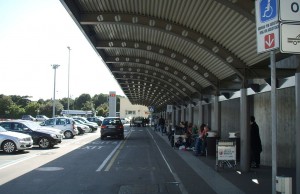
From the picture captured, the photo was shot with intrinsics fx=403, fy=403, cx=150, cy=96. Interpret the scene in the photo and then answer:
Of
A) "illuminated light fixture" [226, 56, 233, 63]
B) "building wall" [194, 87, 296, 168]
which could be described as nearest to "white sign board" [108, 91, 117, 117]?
"building wall" [194, 87, 296, 168]

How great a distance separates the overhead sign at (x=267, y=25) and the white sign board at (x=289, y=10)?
104 millimetres

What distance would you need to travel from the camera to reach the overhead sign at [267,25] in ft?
17.9

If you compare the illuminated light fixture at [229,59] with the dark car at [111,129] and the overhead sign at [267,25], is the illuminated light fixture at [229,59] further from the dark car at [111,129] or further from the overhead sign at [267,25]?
the dark car at [111,129]

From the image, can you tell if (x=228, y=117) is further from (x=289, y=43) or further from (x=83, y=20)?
(x=289, y=43)

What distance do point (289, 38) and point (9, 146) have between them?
16.2 metres

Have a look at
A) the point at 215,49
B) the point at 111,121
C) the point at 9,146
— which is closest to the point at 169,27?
the point at 215,49

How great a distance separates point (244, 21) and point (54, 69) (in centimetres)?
5908

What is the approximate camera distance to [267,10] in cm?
559

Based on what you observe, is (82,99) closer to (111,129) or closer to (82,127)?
(82,127)

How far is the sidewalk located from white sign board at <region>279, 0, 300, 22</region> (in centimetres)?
545

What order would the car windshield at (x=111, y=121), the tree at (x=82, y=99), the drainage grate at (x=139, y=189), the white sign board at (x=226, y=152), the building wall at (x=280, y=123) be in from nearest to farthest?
the drainage grate at (x=139, y=189) → the white sign board at (x=226, y=152) → the building wall at (x=280, y=123) → the car windshield at (x=111, y=121) → the tree at (x=82, y=99)

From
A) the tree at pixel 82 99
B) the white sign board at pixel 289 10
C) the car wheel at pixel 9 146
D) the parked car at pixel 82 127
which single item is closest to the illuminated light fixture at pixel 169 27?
the car wheel at pixel 9 146

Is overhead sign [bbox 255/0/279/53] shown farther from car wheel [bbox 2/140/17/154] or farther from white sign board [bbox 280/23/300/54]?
car wheel [bbox 2/140/17/154]

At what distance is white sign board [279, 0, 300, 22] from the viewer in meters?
5.48
